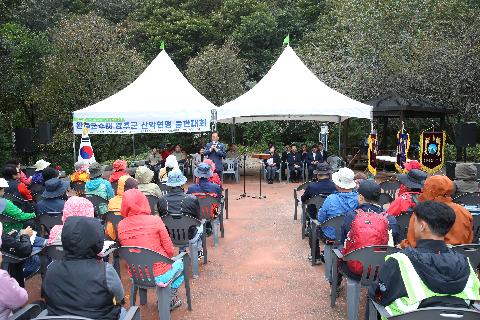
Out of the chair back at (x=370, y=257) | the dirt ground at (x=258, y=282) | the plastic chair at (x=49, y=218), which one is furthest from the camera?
the plastic chair at (x=49, y=218)

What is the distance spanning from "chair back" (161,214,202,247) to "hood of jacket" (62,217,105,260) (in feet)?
5.76

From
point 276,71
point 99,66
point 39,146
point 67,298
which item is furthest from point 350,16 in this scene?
point 67,298

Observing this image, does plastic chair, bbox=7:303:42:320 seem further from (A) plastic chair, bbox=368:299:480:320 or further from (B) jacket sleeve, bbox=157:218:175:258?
(A) plastic chair, bbox=368:299:480:320

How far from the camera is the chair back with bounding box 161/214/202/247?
3.77 meters

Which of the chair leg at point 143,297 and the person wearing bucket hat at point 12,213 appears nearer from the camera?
the chair leg at point 143,297

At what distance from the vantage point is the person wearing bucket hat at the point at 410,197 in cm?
375

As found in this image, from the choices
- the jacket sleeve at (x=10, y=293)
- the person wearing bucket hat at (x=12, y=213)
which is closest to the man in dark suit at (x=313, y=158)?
the person wearing bucket hat at (x=12, y=213)

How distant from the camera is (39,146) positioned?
16.0 meters

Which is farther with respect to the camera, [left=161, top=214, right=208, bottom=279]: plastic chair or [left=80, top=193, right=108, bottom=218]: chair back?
[left=80, top=193, right=108, bottom=218]: chair back

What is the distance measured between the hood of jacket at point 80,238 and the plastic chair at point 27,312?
→ 0.46m

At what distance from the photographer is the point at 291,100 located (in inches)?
342

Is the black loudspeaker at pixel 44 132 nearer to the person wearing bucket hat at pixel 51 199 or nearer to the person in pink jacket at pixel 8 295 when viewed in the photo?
the person wearing bucket hat at pixel 51 199

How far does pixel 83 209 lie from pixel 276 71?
803 centimetres

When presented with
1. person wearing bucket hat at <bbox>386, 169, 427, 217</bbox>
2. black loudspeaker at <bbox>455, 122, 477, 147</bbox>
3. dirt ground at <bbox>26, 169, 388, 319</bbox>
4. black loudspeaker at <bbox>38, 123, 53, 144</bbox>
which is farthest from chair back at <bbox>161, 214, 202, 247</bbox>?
black loudspeaker at <bbox>455, 122, 477, 147</bbox>
